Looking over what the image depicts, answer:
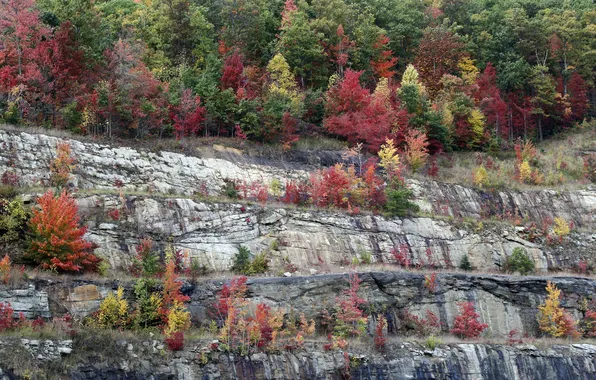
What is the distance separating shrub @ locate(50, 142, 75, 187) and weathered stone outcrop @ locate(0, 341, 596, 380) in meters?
11.3

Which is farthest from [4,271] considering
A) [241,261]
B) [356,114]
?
[356,114]

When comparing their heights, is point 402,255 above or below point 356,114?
below

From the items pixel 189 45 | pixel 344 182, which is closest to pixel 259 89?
pixel 189 45

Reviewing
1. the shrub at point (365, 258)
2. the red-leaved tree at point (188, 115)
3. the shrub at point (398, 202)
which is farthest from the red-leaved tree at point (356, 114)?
the shrub at point (365, 258)

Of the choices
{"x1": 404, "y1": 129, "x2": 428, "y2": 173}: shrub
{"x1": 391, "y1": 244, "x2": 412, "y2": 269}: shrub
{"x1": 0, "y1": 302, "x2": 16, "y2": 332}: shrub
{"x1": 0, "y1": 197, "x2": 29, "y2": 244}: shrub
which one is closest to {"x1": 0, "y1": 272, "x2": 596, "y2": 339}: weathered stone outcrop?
{"x1": 0, "y1": 302, "x2": 16, "y2": 332}: shrub

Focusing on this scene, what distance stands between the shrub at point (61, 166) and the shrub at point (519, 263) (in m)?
25.9

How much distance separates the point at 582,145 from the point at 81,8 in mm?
39357

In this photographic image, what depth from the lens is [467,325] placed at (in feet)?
130

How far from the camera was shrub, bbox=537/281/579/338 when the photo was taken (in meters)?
41.4

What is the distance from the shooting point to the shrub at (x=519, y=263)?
46.0 metres

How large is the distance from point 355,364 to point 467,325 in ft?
25.3

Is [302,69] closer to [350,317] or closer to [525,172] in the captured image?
[525,172]

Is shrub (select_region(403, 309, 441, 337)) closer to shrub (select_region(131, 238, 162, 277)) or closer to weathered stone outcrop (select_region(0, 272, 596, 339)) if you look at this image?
weathered stone outcrop (select_region(0, 272, 596, 339))

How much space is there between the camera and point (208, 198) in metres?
42.4
